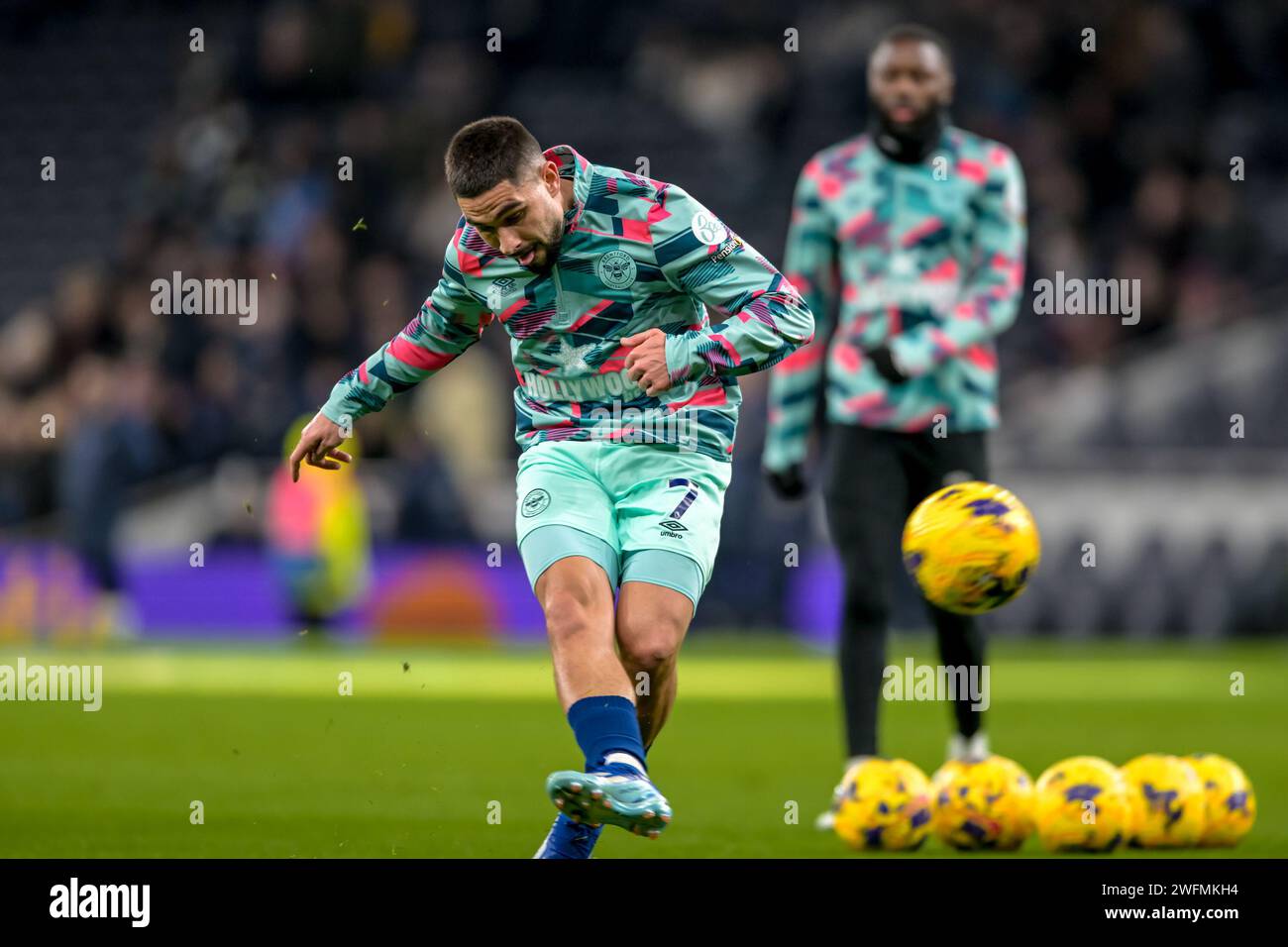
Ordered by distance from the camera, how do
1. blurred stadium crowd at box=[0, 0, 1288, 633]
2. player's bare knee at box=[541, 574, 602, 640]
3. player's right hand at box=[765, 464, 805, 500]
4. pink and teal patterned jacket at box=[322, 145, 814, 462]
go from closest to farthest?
player's bare knee at box=[541, 574, 602, 640] < pink and teal patterned jacket at box=[322, 145, 814, 462] < player's right hand at box=[765, 464, 805, 500] < blurred stadium crowd at box=[0, 0, 1288, 633]

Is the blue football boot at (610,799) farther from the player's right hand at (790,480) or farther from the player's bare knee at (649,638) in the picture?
the player's right hand at (790,480)

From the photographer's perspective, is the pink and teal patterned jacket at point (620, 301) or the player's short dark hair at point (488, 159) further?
the pink and teal patterned jacket at point (620, 301)

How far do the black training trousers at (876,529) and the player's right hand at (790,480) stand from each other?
20 cm

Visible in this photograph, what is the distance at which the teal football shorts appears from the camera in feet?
20.0

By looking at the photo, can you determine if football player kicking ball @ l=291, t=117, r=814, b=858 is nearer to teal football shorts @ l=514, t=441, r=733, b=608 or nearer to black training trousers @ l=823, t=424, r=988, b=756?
teal football shorts @ l=514, t=441, r=733, b=608

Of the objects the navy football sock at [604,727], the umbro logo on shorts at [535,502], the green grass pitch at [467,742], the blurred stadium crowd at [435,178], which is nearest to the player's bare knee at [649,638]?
the navy football sock at [604,727]

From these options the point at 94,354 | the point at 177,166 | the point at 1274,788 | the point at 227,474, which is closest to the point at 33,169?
the point at 177,166

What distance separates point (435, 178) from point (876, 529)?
48.5 feet

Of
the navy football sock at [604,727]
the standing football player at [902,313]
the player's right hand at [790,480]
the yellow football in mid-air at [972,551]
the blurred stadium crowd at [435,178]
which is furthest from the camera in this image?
the blurred stadium crowd at [435,178]

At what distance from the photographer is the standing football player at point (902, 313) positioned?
7.97 metres

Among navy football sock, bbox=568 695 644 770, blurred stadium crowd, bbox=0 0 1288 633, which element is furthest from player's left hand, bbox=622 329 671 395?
blurred stadium crowd, bbox=0 0 1288 633

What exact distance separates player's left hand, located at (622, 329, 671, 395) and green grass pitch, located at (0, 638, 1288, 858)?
61.9 inches

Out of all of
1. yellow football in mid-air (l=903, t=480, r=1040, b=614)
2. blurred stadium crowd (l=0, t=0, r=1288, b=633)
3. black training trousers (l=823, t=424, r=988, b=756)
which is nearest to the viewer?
yellow football in mid-air (l=903, t=480, r=1040, b=614)
